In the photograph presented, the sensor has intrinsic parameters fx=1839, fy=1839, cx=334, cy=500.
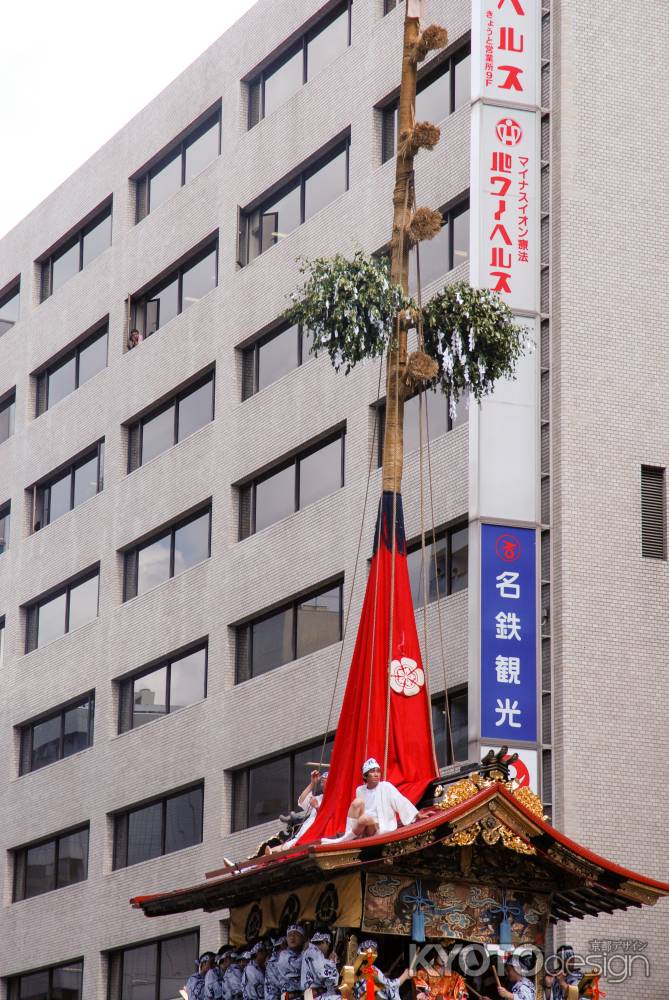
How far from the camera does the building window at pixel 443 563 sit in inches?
1357

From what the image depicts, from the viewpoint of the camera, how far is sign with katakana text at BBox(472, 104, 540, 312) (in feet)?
112

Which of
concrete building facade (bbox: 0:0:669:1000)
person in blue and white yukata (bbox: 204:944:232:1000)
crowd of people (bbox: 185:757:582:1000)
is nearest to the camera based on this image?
crowd of people (bbox: 185:757:582:1000)

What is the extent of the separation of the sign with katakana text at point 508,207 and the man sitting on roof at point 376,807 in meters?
14.4

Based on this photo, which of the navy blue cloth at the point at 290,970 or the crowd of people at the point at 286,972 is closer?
the crowd of people at the point at 286,972

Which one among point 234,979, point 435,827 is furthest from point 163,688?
point 435,827

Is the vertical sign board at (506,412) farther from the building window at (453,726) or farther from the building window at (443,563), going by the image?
the building window at (443,563)

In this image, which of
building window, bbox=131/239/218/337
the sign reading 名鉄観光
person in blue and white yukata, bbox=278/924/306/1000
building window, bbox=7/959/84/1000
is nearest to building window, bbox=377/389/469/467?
the sign reading 名鉄観光

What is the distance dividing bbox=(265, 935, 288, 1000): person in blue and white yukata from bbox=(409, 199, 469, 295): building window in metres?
17.0

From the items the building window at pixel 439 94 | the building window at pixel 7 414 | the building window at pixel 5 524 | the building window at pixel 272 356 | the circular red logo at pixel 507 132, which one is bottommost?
the building window at pixel 5 524

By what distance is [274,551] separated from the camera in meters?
40.8

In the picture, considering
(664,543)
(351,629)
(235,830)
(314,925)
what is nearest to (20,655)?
(235,830)

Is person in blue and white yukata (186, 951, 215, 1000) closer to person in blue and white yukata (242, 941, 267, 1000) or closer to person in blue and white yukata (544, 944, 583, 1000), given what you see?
person in blue and white yukata (242, 941, 267, 1000)

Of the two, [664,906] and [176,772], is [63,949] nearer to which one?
[176,772]

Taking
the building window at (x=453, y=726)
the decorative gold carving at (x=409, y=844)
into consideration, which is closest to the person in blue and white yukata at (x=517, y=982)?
the decorative gold carving at (x=409, y=844)
